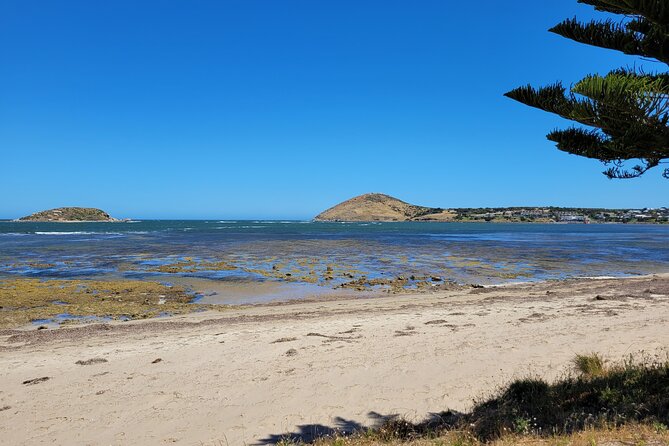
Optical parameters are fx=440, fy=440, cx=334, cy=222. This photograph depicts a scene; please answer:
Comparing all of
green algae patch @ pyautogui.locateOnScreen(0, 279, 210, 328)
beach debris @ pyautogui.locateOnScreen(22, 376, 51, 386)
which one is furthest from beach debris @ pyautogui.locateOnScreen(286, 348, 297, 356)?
green algae patch @ pyautogui.locateOnScreen(0, 279, 210, 328)

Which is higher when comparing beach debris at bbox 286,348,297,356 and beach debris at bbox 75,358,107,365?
beach debris at bbox 286,348,297,356

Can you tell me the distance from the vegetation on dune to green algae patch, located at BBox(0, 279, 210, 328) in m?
13.2

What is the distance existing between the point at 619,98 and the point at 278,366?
7416 mm

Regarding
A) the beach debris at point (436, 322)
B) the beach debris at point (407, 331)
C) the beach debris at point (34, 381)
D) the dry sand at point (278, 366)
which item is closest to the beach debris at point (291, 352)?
the dry sand at point (278, 366)

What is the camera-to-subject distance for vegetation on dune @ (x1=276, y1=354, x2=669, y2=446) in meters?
4.64

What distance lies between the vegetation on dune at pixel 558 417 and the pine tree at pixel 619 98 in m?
2.99

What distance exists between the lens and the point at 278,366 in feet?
29.8

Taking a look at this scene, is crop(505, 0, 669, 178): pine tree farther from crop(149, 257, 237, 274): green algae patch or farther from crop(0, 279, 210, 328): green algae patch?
crop(149, 257, 237, 274): green algae patch

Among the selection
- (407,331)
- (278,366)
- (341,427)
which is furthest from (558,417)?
(407,331)

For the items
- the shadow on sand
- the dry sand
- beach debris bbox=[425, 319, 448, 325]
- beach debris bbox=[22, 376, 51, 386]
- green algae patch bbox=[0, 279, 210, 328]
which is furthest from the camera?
green algae patch bbox=[0, 279, 210, 328]

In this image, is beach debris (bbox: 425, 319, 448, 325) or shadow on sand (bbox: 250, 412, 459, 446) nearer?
shadow on sand (bbox: 250, 412, 459, 446)

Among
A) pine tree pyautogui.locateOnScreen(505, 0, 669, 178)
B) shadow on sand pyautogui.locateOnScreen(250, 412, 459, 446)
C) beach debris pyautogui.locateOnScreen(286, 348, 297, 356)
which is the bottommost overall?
shadow on sand pyautogui.locateOnScreen(250, 412, 459, 446)

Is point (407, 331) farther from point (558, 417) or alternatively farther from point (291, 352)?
point (558, 417)

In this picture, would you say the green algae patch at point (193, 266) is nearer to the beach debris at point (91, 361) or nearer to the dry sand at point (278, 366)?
the dry sand at point (278, 366)
